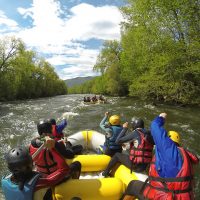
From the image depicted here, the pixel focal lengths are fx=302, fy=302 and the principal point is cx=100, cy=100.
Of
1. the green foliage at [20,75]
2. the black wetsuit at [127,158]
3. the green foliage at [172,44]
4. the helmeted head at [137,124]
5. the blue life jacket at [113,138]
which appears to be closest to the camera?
the black wetsuit at [127,158]

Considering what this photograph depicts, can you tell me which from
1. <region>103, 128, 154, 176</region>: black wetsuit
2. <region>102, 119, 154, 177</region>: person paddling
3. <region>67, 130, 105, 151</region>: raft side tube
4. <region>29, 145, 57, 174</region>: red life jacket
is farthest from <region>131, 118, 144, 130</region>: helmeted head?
<region>67, 130, 105, 151</region>: raft side tube

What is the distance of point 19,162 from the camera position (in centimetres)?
358

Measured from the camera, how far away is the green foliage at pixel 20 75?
129 feet

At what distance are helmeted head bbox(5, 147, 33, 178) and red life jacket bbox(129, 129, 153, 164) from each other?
8.14 feet

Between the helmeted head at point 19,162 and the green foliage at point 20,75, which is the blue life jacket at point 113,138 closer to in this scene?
the helmeted head at point 19,162

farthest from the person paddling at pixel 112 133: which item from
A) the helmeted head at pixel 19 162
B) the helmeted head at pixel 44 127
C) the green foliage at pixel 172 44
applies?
the green foliage at pixel 172 44

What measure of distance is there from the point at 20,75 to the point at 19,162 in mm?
41044

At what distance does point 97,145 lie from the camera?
8.71 metres

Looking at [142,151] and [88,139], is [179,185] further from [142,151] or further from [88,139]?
[88,139]

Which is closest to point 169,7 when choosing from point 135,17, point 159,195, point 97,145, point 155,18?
point 155,18

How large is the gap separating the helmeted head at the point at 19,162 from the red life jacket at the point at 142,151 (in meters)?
2.48

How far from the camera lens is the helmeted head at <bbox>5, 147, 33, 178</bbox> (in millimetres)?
3590

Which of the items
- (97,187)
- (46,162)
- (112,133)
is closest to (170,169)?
(97,187)

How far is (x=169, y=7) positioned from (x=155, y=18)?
1411mm
